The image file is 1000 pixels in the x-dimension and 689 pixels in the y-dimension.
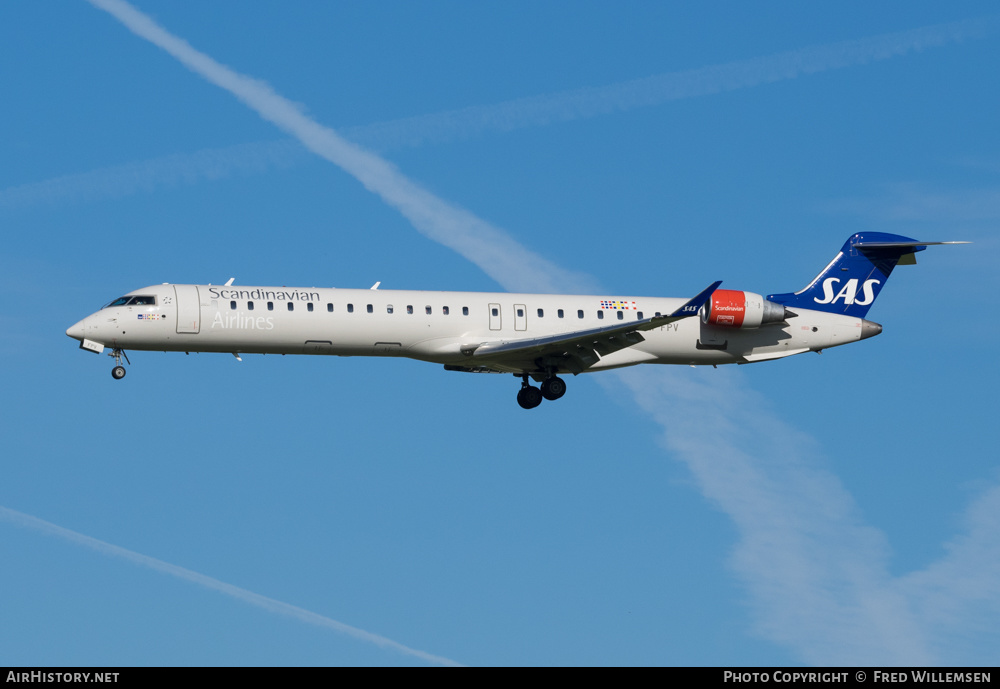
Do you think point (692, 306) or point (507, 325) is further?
point (507, 325)

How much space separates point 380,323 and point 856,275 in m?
16.3

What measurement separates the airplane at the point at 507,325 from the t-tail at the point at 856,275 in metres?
0.05

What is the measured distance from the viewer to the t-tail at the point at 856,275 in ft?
144

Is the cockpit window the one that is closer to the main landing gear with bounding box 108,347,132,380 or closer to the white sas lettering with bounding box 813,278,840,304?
the main landing gear with bounding box 108,347,132,380

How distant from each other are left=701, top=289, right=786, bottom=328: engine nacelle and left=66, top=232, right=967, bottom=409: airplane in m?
0.03

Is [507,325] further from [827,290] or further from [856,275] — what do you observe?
[856,275]

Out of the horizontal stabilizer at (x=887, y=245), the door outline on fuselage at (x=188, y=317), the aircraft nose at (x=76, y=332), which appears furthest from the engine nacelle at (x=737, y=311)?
the aircraft nose at (x=76, y=332)

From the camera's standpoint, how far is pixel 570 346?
3903cm

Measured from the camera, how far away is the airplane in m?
37.8

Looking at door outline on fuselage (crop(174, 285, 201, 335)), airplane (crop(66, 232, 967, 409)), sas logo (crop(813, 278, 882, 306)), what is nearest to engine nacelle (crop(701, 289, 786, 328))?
airplane (crop(66, 232, 967, 409))

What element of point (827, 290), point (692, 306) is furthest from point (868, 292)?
point (692, 306)

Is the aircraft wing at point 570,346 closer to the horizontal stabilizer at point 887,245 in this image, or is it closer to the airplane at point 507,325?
the airplane at point 507,325

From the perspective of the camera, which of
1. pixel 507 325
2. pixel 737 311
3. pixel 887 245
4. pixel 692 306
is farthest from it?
pixel 887 245
